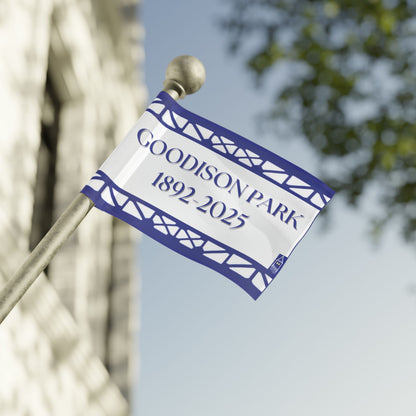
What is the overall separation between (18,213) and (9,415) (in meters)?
1.51

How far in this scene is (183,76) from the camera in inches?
124

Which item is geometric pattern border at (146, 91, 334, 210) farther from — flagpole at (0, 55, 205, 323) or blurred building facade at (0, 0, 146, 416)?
blurred building facade at (0, 0, 146, 416)

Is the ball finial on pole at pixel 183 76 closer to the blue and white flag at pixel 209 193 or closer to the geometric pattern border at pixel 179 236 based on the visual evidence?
the blue and white flag at pixel 209 193

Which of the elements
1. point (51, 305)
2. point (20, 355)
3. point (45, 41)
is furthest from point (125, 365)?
point (45, 41)

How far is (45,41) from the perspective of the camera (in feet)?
19.4

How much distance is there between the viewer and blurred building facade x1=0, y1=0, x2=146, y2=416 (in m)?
4.50

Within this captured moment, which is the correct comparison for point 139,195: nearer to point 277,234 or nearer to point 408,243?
point 277,234

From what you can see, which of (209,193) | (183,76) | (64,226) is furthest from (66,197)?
(64,226)

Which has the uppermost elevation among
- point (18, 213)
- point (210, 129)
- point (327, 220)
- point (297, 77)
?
point (297, 77)

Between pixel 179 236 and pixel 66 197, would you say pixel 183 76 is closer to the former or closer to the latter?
pixel 179 236

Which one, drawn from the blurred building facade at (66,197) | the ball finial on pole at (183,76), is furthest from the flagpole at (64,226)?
the blurred building facade at (66,197)

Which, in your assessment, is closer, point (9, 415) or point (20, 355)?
point (9, 415)

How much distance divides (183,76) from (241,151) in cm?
51

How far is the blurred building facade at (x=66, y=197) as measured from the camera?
177 inches
